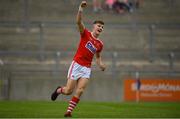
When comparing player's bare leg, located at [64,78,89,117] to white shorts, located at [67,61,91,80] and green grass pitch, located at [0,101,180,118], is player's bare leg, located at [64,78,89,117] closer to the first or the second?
white shorts, located at [67,61,91,80]

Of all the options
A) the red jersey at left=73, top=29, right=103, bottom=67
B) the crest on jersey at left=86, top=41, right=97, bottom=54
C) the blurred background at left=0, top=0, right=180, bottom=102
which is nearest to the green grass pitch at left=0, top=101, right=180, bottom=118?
the red jersey at left=73, top=29, right=103, bottom=67

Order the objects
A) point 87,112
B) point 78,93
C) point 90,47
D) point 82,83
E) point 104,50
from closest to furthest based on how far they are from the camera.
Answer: point 78,93
point 82,83
point 90,47
point 87,112
point 104,50

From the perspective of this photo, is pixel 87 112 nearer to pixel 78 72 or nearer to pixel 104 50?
pixel 78 72

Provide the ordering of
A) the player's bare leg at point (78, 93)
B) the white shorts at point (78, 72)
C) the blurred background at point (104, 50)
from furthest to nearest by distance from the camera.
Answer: the blurred background at point (104, 50), the white shorts at point (78, 72), the player's bare leg at point (78, 93)

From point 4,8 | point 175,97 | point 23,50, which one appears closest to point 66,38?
point 23,50

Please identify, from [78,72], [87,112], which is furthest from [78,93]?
[87,112]

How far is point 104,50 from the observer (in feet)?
117

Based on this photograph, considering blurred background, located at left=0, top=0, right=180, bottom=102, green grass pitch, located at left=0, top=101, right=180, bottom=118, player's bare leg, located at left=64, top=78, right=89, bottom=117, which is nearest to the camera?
player's bare leg, located at left=64, top=78, right=89, bottom=117

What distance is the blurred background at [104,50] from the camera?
30547 mm

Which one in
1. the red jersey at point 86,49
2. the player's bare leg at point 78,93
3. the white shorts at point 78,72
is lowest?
the player's bare leg at point 78,93

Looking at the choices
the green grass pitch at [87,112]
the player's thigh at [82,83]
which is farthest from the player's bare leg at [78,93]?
the green grass pitch at [87,112]

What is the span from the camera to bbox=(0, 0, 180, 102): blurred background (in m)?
30.5

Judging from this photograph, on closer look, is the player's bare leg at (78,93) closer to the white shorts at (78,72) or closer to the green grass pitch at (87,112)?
the white shorts at (78,72)

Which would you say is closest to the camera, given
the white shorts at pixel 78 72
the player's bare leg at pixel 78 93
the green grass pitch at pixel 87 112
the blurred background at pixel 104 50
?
the player's bare leg at pixel 78 93
